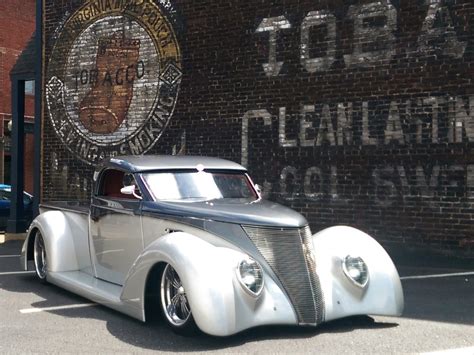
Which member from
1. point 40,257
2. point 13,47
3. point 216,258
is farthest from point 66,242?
point 13,47

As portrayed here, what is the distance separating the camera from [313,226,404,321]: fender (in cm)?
610

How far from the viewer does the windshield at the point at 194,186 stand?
6941mm

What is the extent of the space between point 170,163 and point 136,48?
7.97m

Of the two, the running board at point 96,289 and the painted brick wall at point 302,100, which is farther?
the painted brick wall at point 302,100

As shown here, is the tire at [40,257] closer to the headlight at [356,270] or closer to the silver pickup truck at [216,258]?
the silver pickup truck at [216,258]

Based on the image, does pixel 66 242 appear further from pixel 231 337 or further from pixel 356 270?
pixel 356 270

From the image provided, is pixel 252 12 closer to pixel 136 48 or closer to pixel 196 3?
pixel 196 3

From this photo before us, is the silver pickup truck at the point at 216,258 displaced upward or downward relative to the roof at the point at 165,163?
downward

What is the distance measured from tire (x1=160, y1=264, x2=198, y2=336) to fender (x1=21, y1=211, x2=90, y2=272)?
7.28ft

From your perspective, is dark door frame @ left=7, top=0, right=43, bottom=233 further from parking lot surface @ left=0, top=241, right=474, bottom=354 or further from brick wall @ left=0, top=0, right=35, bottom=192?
brick wall @ left=0, top=0, right=35, bottom=192

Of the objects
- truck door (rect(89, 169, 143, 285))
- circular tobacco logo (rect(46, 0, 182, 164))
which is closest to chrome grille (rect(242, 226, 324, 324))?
truck door (rect(89, 169, 143, 285))

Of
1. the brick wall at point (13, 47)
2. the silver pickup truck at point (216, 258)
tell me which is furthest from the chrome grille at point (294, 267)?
the brick wall at point (13, 47)

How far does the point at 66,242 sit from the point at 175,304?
106 inches

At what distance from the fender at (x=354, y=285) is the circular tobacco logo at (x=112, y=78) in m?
8.18
